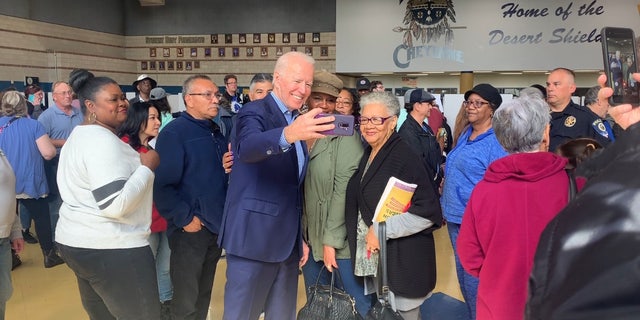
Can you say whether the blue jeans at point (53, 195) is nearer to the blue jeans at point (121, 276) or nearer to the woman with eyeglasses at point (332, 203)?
the blue jeans at point (121, 276)

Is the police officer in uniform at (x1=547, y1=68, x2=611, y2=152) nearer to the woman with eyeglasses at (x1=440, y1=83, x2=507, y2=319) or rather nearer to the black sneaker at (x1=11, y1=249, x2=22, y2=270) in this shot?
the woman with eyeglasses at (x1=440, y1=83, x2=507, y2=319)

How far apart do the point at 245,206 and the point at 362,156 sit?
0.81 meters

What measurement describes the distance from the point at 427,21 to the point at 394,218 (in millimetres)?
11491

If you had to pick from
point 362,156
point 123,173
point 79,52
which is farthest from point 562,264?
point 79,52

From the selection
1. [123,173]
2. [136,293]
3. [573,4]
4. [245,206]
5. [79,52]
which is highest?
[573,4]

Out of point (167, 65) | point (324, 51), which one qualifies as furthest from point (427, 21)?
point (167, 65)

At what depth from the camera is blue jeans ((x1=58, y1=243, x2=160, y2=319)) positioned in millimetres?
2064

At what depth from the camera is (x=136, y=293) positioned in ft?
6.95

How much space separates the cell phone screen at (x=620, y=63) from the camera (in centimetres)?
100

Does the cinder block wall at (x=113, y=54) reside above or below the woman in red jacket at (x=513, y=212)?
above

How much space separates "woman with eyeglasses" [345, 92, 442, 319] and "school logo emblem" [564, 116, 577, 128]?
1.67m

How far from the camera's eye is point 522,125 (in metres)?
1.76

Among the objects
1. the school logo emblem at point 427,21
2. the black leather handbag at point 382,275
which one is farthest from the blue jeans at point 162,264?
the school logo emblem at point 427,21

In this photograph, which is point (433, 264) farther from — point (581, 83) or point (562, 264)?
point (581, 83)
